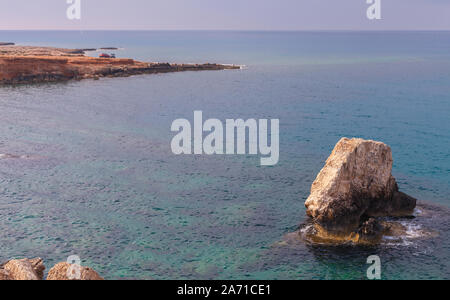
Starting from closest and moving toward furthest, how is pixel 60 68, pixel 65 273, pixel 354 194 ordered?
pixel 65 273
pixel 354 194
pixel 60 68

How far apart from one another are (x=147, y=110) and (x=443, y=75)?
86.0 meters

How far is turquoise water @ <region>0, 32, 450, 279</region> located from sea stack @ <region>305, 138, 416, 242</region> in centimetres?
188

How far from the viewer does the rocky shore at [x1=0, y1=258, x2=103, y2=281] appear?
64.8 ft

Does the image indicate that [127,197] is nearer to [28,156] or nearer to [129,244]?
[129,244]

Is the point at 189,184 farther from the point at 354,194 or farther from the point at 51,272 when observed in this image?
the point at 51,272

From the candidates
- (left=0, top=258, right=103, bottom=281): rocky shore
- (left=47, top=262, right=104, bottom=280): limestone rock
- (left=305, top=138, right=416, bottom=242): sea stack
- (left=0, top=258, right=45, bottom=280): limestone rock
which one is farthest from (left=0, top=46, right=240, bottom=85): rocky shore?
(left=47, top=262, right=104, bottom=280): limestone rock

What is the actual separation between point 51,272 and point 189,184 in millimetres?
24209

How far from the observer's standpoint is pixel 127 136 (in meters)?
61.4

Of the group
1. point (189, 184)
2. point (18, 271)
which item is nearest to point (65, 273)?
point (18, 271)

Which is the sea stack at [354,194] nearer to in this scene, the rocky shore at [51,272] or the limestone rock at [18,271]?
the rocky shore at [51,272]

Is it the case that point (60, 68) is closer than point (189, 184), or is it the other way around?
point (189, 184)

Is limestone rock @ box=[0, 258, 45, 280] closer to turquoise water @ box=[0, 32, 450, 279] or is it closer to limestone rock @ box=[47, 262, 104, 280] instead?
limestone rock @ box=[47, 262, 104, 280]

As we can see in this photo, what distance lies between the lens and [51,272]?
20.3 m
